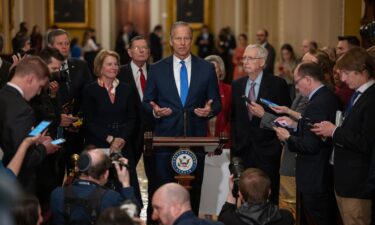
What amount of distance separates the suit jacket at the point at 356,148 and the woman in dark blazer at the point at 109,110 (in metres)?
2.16

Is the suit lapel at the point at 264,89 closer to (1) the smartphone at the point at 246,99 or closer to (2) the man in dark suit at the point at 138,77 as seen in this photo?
(1) the smartphone at the point at 246,99

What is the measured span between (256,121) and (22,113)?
2.49 metres

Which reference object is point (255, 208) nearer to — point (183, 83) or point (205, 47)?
point (183, 83)

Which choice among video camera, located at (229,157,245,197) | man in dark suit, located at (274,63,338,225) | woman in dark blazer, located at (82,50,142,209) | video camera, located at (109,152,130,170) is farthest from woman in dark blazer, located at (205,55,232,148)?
video camera, located at (109,152,130,170)

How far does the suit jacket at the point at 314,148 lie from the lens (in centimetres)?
556

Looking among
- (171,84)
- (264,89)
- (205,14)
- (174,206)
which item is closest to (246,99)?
(264,89)

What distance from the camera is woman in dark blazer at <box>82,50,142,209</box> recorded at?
6691mm

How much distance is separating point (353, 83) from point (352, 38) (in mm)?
3729

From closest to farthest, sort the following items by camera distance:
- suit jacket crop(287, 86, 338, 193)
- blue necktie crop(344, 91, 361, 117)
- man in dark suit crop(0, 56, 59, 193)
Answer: man in dark suit crop(0, 56, 59, 193)
blue necktie crop(344, 91, 361, 117)
suit jacket crop(287, 86, 338, 193)

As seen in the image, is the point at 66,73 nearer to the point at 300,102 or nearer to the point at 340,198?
the point at 300,102

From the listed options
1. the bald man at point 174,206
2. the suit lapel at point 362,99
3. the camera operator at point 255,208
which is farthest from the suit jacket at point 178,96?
the bald man at point 174,206

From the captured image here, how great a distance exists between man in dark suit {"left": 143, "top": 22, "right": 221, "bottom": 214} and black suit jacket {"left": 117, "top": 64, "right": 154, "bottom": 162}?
2.56 feet

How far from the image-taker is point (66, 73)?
260 inches

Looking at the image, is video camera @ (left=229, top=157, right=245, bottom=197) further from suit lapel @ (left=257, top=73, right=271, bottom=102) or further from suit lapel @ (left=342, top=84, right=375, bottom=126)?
suit lapel @ (left=257, top=73, right=271, bottom=102)
